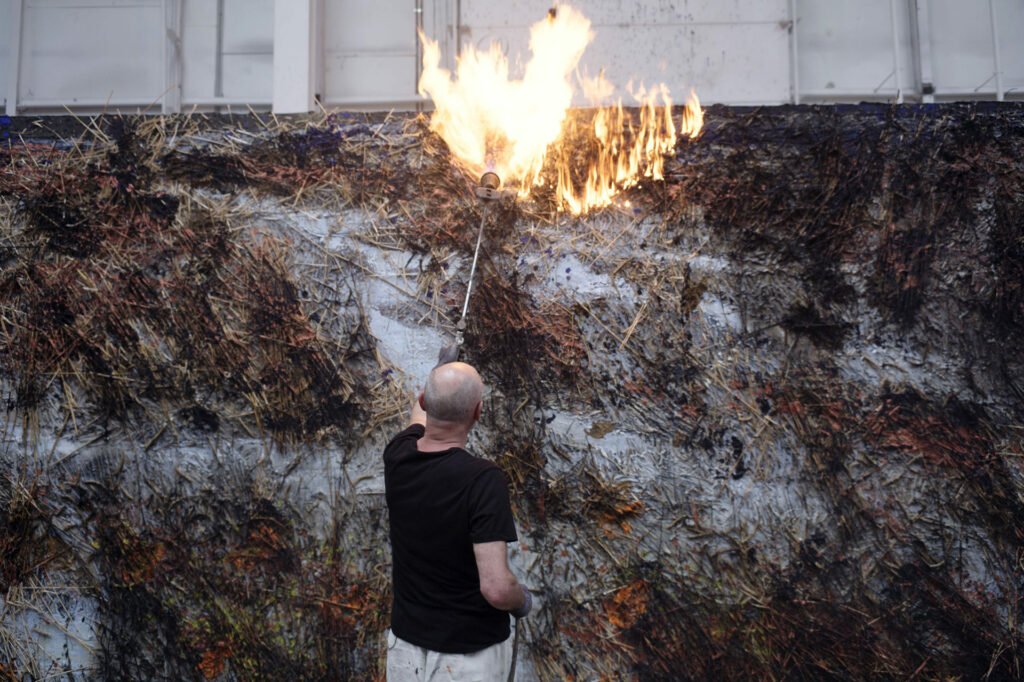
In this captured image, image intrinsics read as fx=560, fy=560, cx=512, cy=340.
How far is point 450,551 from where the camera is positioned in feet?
6.10

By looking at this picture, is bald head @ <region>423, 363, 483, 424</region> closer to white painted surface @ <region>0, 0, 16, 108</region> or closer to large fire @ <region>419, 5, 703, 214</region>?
large fire @ <region>419, 5, 703, 214</region>

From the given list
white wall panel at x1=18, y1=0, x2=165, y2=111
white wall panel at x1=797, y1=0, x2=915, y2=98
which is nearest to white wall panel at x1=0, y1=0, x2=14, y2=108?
white wall panel at x1=18, y1=0, x2=165, y2=111

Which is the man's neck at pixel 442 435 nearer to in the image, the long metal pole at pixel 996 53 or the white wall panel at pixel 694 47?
the white wall panel at pixel 694 47

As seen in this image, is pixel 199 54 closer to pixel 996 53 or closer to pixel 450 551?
pixel 450 551

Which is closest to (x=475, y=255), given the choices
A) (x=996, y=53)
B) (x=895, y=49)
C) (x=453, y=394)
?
(x=453, y=394)

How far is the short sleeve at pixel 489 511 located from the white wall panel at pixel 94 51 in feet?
14.5

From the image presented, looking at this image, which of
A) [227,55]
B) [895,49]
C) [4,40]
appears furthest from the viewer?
[4,40]

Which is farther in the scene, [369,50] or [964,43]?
[369,50]

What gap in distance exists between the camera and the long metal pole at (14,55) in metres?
4.30

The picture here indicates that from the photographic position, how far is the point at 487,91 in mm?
3553

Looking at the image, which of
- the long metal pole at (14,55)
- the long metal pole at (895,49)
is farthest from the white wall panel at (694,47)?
the long metal pole at (14,55)

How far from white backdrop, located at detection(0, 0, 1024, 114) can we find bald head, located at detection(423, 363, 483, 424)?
118 inches

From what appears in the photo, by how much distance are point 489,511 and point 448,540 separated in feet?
0.62

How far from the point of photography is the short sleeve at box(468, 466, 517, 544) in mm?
1786
